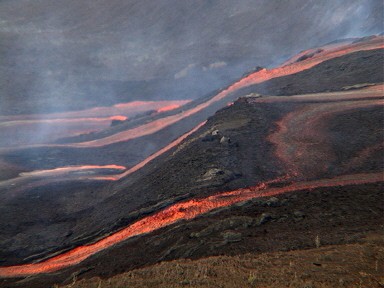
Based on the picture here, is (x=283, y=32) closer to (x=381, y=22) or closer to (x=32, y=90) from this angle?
(x=381, y=22)

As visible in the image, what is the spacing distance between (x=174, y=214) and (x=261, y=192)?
3.95m

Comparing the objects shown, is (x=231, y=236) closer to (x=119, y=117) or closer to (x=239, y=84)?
(x=239, y=84)

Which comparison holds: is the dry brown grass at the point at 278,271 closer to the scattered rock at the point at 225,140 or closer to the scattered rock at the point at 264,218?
the scattered rock at the point at 264,218

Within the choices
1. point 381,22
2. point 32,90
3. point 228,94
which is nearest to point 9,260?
point 228,94

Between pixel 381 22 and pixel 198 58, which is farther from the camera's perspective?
pixel 198 58

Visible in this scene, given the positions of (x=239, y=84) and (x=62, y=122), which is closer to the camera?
(x=239, y=84)

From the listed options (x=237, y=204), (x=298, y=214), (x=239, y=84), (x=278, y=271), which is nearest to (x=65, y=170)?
(x=237, y=204)

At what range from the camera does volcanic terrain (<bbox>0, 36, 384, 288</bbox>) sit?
9.07 metres

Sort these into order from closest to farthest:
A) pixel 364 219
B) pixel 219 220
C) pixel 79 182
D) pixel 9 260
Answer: pixel 364 219, pixel 219 220, pixel 9 260, pixel 79 182

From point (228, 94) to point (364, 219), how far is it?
1021 inches

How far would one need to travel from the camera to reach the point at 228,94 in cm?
3584

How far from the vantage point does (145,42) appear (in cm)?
6378

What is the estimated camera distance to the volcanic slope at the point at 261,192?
35.3 feet

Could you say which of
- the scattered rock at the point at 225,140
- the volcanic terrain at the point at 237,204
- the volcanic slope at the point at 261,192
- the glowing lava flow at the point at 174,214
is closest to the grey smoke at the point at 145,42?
the volcanic terrain at the point at 237,204
